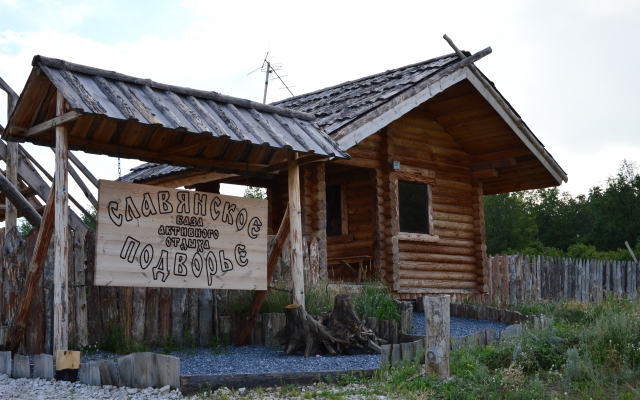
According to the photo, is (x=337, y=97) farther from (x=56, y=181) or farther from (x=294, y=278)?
(x=56, y=181)

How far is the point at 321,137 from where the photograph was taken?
385 inches

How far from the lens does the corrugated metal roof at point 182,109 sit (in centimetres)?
760

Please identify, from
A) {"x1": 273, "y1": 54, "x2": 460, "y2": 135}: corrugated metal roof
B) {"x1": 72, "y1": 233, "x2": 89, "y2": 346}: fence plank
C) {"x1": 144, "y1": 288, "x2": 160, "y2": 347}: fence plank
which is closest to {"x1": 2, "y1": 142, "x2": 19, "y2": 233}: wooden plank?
{"x1": 72, "y1": 233, "x2": 89, "y2": 346}: fence plank

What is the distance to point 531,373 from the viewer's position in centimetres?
759

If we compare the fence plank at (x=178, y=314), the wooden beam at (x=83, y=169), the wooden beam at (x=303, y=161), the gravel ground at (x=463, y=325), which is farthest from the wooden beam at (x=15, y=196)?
the gravel ground at (x=463, y=325)

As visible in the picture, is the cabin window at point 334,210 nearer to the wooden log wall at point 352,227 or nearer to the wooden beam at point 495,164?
the wooden log wall at point 352,227

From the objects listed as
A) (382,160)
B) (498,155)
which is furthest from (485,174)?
(382,160)

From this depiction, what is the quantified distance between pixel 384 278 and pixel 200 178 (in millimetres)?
4276

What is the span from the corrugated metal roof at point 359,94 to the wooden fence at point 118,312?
3591 millimetres

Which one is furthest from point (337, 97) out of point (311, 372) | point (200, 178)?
point (311, 372)

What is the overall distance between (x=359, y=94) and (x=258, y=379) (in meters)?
8.45

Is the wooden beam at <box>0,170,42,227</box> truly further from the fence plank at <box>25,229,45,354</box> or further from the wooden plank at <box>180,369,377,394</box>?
the wooden plank at <box>180,369,377,394</box>

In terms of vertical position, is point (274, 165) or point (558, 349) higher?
point (274, 165)

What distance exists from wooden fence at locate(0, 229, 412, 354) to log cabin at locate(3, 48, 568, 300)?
5.16 ft
